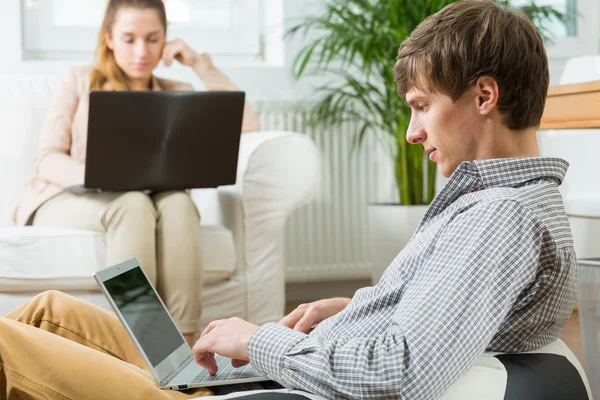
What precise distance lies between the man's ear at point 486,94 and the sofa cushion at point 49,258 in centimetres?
146

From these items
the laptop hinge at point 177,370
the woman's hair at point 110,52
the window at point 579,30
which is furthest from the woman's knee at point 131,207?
the window at point 579,30

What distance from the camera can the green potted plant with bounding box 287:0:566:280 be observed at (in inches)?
115

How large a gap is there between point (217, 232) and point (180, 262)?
0.22 m

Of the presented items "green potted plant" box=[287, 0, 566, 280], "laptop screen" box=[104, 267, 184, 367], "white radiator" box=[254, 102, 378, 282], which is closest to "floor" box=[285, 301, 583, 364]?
"green potted plant" box=[287, 0, 566, 280]

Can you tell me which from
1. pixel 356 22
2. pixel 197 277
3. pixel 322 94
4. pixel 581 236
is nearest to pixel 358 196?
pixel 322 94

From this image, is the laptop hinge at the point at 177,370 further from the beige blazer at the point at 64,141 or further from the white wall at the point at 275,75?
the white wall at the point at 275,75

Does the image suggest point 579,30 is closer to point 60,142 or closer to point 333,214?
point 333,214

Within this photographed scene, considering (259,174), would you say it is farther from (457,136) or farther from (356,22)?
(457,136)

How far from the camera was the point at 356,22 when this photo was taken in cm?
304

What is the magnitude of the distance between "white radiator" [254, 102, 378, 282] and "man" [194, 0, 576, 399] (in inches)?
91.1

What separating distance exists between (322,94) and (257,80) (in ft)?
0.86

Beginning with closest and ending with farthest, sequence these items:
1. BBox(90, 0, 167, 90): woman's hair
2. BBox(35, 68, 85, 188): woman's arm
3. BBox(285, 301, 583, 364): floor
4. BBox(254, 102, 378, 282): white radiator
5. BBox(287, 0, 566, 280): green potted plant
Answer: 1. BBox(285, 301, 583, 364): floor
2. BBox(35, 68, 85, 188): woman's arm
3. BBox(90, 0, 167, 90): woman's hair
4. BBox(287, 0, 566, 280): green potted plant
5. BBox(254, 102, 378, 282): white radiator

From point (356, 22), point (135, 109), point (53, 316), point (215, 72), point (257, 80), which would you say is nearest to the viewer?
point (53, 316)

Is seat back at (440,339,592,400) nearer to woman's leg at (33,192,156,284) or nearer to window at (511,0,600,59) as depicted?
woman's leg at (33,192,156,284)
